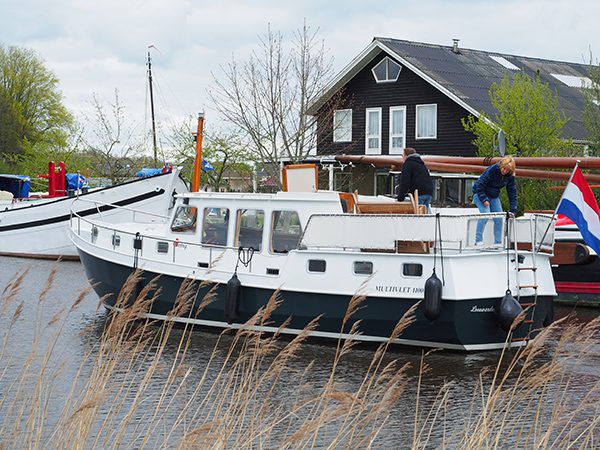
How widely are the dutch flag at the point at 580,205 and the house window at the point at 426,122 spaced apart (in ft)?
75.5

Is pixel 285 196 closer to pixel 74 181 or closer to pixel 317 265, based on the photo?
pixel 317 265

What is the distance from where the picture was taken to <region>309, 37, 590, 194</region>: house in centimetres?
3531

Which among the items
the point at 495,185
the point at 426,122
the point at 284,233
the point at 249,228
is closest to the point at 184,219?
the point at 249,228

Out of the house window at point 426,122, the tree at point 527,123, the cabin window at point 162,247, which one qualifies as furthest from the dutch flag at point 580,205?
the house window at point 426,122

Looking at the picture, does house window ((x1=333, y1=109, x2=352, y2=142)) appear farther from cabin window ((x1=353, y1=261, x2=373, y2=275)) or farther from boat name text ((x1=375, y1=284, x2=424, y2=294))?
boat name text ((x1=375, y1=284, x2=424, y2=294))

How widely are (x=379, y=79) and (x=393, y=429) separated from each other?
2865 cm

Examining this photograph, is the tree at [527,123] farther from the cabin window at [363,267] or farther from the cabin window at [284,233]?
the cabin window at [363,267]

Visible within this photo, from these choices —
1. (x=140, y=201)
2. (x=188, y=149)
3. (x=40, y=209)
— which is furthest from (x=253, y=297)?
(x=188, y=149)

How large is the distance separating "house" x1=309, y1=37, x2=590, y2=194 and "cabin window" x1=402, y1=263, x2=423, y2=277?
21077mm

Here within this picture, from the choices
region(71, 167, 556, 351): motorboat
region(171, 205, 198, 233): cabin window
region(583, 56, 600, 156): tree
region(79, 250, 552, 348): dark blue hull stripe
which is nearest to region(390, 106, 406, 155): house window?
region(583, 56, 600, 156): tree

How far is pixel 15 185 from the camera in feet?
125

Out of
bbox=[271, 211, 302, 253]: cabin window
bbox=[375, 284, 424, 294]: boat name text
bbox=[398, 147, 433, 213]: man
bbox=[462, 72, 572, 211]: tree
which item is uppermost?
bbox=[462, 72, 572, 211]: tree

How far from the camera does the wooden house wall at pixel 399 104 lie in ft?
116

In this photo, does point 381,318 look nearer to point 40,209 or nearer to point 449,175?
point 40,209
